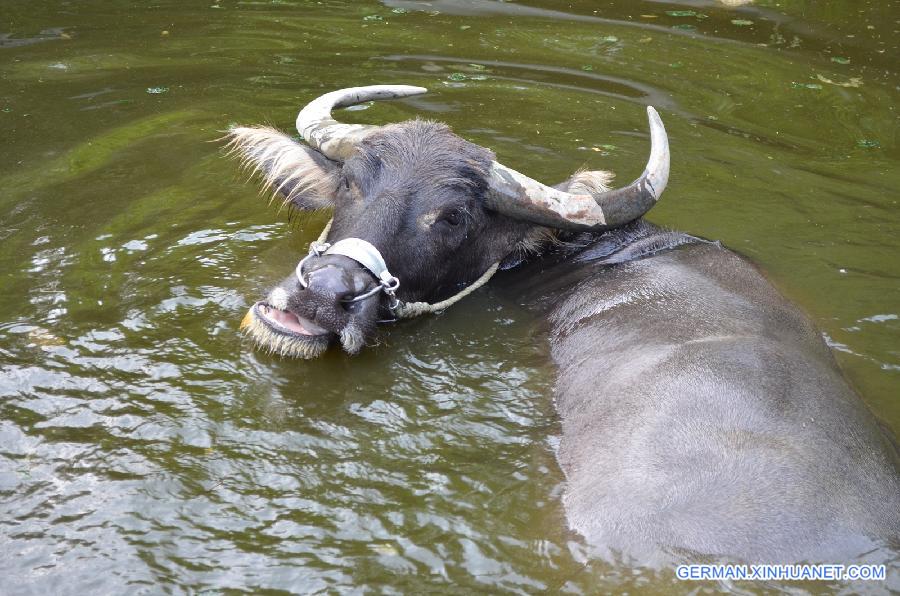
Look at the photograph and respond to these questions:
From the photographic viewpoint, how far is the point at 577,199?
17.1ft

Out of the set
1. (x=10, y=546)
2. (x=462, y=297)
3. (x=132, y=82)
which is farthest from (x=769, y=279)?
(x=132, y=82)

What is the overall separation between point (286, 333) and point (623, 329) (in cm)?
160

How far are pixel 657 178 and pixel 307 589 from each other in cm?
306

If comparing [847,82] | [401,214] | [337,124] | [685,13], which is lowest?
[401,214]

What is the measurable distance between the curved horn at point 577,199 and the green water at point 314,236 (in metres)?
0.56

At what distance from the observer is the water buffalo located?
324cm

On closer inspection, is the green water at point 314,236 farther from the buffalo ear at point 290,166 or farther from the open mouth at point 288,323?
the buffalo ear at point 290,166

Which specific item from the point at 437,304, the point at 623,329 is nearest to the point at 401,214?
the point at 437,304

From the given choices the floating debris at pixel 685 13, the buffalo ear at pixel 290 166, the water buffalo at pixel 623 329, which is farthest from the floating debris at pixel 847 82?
the buffalo ear at pixel 290 166

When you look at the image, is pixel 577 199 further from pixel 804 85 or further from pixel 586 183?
pixel 804 85

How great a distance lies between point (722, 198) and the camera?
6.87 m

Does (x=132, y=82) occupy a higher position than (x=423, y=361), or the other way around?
(x=132, y=82)

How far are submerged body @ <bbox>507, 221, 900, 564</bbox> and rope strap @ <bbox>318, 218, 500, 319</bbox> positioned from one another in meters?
0.31

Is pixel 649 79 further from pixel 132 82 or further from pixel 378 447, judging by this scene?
pixel 378 447
